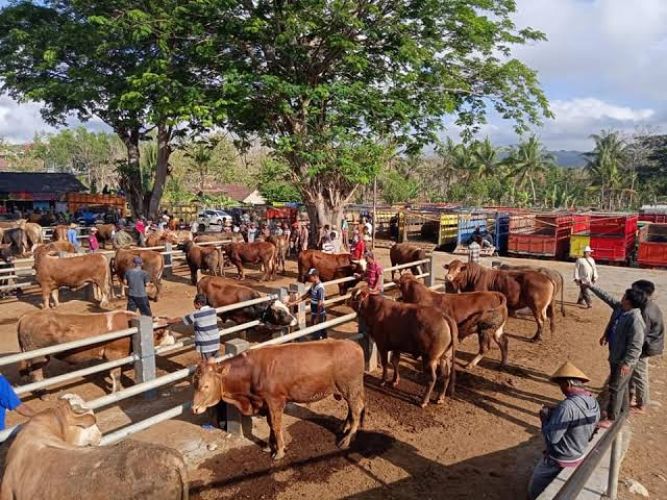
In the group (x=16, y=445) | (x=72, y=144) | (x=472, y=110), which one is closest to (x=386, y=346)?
(x=16, y=445)

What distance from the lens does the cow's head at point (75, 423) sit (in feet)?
11.3

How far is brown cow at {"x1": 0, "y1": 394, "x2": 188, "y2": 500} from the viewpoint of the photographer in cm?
271

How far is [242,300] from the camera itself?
9.48m

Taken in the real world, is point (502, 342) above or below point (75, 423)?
below

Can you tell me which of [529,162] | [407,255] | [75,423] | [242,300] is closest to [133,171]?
[407,255]

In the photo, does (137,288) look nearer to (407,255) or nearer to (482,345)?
(482,345)

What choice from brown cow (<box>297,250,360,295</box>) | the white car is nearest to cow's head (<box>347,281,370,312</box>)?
brown cow (<box>297,250,360,295</box>)

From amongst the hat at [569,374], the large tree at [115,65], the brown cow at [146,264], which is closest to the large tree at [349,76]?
the large tree at [115,65]

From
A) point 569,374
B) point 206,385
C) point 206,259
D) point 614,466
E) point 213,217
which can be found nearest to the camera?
point 614,466

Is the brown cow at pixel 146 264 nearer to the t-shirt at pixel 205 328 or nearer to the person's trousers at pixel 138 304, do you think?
the person's trousers at pixel 138 304

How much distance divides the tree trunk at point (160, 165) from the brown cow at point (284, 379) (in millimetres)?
21382

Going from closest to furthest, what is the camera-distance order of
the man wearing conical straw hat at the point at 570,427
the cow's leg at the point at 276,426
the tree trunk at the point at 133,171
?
the man wearing conical straw hat at the point at 570,427
the cow's leg at the point at 276,426
the tree trunk at the point at 133,171

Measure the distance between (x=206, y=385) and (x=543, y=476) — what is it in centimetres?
323

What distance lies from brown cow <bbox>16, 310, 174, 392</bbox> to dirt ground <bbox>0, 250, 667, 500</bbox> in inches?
21.7
